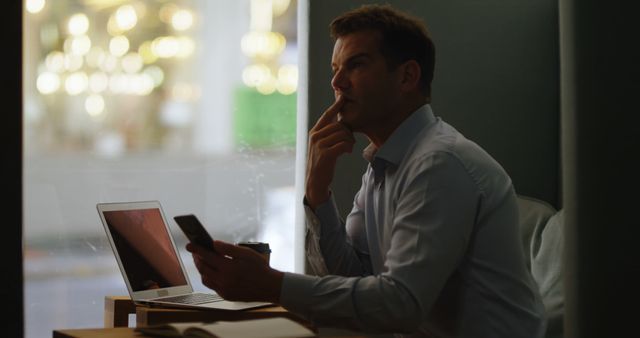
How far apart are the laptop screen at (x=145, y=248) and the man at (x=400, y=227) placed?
0.40 m

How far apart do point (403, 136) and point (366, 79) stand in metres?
0.17

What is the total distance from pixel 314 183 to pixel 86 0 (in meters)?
1.55

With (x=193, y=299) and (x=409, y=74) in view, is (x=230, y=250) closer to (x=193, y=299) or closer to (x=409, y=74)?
(x=193, y=299)

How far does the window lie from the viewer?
129 inches

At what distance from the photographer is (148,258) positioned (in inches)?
93.0

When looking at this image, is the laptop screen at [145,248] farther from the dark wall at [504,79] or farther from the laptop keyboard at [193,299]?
the dark wall at [504,79]

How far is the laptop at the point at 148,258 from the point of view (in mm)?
2270

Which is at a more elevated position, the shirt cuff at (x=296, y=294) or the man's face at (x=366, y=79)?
the man's face at (x=366, y=79)

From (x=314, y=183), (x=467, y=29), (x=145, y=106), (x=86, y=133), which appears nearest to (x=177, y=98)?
(x=145, y=106)

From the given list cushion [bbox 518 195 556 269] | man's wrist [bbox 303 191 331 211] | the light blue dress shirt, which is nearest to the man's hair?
the light blue dress shirt

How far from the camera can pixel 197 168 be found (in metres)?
3.56

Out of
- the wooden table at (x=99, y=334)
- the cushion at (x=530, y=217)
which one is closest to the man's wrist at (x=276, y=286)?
the wooden table at (x=99, y=334)
